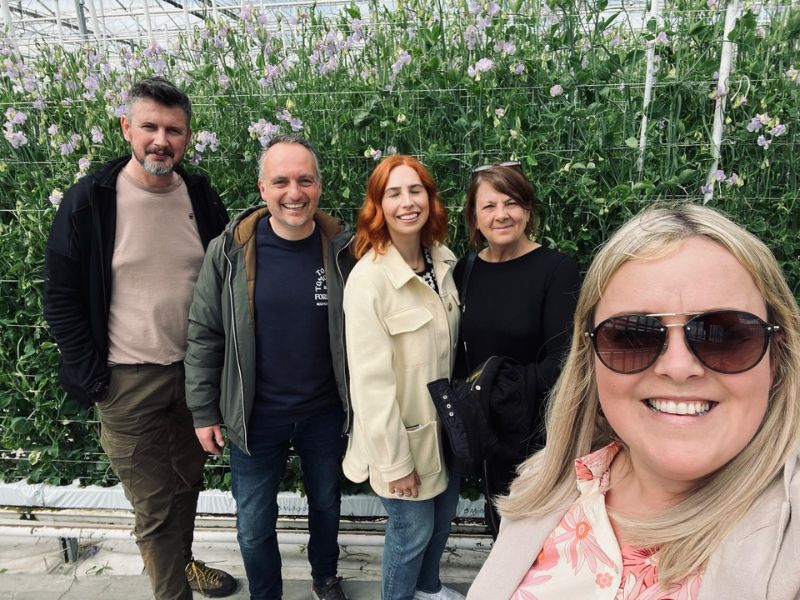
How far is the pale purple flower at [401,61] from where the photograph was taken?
7.27 feet

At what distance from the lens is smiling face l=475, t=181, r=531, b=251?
1806 millimetres

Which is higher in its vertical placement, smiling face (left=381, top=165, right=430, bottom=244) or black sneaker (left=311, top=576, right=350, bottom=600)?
smiling face (left=381, top=165, right=430, bottom=244)

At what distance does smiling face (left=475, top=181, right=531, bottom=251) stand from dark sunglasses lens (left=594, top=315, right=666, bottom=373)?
1.01 m

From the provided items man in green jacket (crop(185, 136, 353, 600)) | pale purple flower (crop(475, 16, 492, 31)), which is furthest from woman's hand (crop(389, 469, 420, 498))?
pale purple flower (crop(475, 16, 492, 31))

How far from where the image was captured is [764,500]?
2.36 feet

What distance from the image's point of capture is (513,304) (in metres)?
1.77

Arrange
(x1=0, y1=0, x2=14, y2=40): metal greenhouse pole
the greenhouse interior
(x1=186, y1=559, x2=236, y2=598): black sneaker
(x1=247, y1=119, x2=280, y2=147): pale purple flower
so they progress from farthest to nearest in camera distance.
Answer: (x1=0, y1=0, x2=14, y2=40): metal greenhouse pole
(x1=186, y1=559, x2=236, y2=598): black sneaker
(x1=247, y1=119, x2=280, y2=147): pale purple flower
the greenhouse interior

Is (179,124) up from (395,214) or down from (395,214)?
up

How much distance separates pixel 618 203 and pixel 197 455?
215 cm

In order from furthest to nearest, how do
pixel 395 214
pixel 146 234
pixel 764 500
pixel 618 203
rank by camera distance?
pixel 618 203 < pixel 146 234 < pixel 395 214 < pixel 764 500

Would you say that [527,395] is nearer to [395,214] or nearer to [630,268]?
[395,214]

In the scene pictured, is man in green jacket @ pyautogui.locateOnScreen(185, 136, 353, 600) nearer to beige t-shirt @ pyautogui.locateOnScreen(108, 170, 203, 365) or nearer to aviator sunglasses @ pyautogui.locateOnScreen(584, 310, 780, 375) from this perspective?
beige t-shirt @ pyautogui.locateOnScreen(108, 170, 203, 365)

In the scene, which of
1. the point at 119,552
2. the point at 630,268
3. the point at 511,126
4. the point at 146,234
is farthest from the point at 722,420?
the point at 119,552

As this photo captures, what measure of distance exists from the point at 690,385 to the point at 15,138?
305 centimetres
